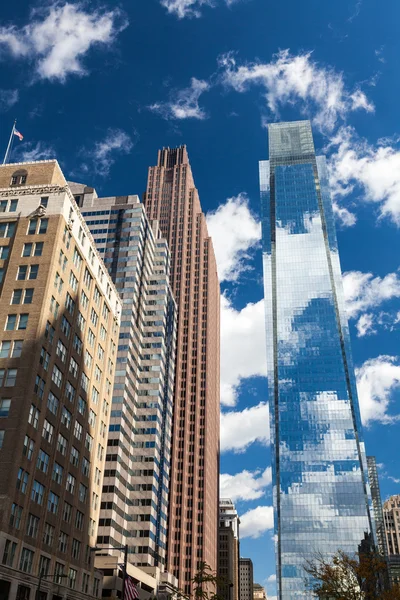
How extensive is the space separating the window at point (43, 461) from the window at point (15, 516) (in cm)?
640

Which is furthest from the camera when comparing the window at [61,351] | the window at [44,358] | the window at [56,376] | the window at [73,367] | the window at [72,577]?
the window at [73,367]

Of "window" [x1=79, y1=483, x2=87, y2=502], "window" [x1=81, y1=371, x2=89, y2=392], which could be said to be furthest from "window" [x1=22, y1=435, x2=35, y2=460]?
"window" [x1=81, y1=371, x2=89, y2=392]

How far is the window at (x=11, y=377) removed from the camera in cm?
7344

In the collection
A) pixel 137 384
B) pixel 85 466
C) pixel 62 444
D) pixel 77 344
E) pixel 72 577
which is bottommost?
pixel 72 577

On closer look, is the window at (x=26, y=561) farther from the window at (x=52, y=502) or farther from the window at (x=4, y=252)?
the window at (x=4, y=252)

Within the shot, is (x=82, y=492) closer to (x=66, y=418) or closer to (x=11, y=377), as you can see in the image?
A: (x=66, y=418)

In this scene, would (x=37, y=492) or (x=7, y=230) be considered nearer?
(x=37, y=492)

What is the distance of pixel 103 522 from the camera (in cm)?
13062

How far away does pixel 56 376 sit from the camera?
81.3 metres

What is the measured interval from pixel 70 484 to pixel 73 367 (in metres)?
16.4

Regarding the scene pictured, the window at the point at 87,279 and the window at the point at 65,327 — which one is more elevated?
the window at the point at 87,279

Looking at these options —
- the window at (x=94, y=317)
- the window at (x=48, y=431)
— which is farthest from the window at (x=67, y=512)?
the window at (x=94, y=317)

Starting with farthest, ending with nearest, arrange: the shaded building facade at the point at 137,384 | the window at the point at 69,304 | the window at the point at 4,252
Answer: the shaded building facade at the point at 137,384 < the window at the point at 69,304 < the window at the point at 4,252

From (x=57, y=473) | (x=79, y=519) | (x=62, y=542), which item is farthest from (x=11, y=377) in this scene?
(x=79, y=519)
